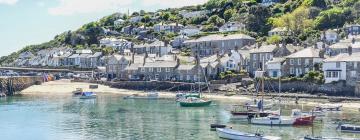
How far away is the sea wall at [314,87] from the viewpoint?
7588 cm

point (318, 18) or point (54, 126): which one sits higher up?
point (318, 18)

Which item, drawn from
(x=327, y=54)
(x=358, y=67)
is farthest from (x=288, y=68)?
(x=358, y=67)

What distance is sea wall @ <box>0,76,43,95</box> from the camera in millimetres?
112062

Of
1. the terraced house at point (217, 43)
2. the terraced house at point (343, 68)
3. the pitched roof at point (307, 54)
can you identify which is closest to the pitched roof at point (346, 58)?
the terraced house at point (343, 68)

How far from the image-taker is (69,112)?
73.6 m

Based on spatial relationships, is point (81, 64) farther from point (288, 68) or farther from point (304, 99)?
point (304, 99)

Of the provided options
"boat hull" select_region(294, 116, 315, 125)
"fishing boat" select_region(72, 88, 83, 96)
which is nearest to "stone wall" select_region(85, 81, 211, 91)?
"fishing boat" select_region(72, 88, 83, 96)

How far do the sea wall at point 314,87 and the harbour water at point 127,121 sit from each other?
10.3 m

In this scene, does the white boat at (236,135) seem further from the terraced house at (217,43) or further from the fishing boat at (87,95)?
the terraced house at (217,43)

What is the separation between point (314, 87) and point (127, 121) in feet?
96.1

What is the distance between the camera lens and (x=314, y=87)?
79.2m

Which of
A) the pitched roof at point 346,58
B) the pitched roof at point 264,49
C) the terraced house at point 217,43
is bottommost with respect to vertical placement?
the pitched roof at point 346,58

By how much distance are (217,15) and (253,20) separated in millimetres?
24591

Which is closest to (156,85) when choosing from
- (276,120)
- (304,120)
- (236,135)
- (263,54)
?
(263,54)
